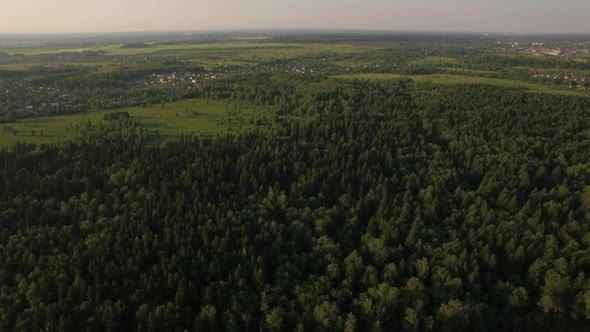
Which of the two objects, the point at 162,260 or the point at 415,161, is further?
the point at 415,161

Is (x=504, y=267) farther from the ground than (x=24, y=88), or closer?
closer

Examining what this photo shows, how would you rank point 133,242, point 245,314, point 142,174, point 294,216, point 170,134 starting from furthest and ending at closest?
point 170,134 → point 142,174 → point 294,216 → point 133,242 → point 245,314

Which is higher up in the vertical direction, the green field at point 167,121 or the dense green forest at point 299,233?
the green field at point 167,121

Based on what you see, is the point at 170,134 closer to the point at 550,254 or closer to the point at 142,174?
the point at 142,174

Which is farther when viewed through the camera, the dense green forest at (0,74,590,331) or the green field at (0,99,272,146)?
the green field at (0,99,272,146)

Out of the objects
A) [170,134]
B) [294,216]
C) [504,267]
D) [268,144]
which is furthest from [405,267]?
[170,134]

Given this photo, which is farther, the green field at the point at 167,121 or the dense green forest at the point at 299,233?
the green field at the point at 167,121
